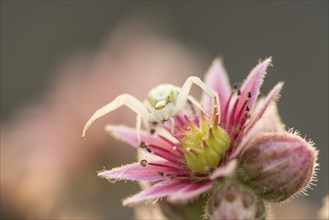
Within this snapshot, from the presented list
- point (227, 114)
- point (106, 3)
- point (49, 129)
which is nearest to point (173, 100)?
point (227, 114)

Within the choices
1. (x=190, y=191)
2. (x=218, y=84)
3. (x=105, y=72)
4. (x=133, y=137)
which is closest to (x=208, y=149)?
(x=190, y=191)

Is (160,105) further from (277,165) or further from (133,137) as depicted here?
(277,165)

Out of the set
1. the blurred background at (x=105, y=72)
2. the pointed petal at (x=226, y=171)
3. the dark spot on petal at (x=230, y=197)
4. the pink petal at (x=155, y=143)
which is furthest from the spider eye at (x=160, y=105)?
the blurred background at (x=105, y=72)

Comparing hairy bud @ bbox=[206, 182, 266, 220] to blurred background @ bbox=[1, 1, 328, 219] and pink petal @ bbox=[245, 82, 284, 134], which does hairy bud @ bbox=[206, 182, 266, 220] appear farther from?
blurred background @ bbox=[1, 1, 328, 219]

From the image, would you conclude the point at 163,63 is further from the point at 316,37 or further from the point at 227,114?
the point at 316,37

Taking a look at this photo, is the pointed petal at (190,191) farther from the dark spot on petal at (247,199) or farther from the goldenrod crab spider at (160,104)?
the goldenrod crab spider at (160,104)

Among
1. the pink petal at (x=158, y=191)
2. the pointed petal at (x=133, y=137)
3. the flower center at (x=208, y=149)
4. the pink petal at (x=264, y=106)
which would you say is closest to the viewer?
the pink petal at (x=158, y=191)
